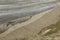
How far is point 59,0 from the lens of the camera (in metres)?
1.34

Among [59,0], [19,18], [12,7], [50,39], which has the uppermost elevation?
[59,0]

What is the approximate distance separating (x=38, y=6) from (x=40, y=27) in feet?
0.80

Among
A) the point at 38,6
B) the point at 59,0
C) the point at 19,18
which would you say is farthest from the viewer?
the point at 59,0

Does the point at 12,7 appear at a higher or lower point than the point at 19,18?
higher

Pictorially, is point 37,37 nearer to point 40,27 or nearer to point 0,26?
point 40,27

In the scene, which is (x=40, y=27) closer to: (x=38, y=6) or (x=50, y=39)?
(x=50, y=39)

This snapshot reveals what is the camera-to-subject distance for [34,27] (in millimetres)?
992

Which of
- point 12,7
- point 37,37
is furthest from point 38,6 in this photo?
point 37,37

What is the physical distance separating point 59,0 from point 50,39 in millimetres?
540

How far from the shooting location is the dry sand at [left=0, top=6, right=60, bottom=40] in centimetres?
93

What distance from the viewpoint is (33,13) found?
1114 mm

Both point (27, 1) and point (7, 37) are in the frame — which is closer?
point (7, 37)

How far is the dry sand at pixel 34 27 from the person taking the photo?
93 centimetres

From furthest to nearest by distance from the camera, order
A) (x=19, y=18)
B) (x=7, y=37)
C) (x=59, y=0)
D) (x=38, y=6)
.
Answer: (x=59, y=0) → (x=38, y=6) → (x=19, y=18) → (x=7, y=37)
